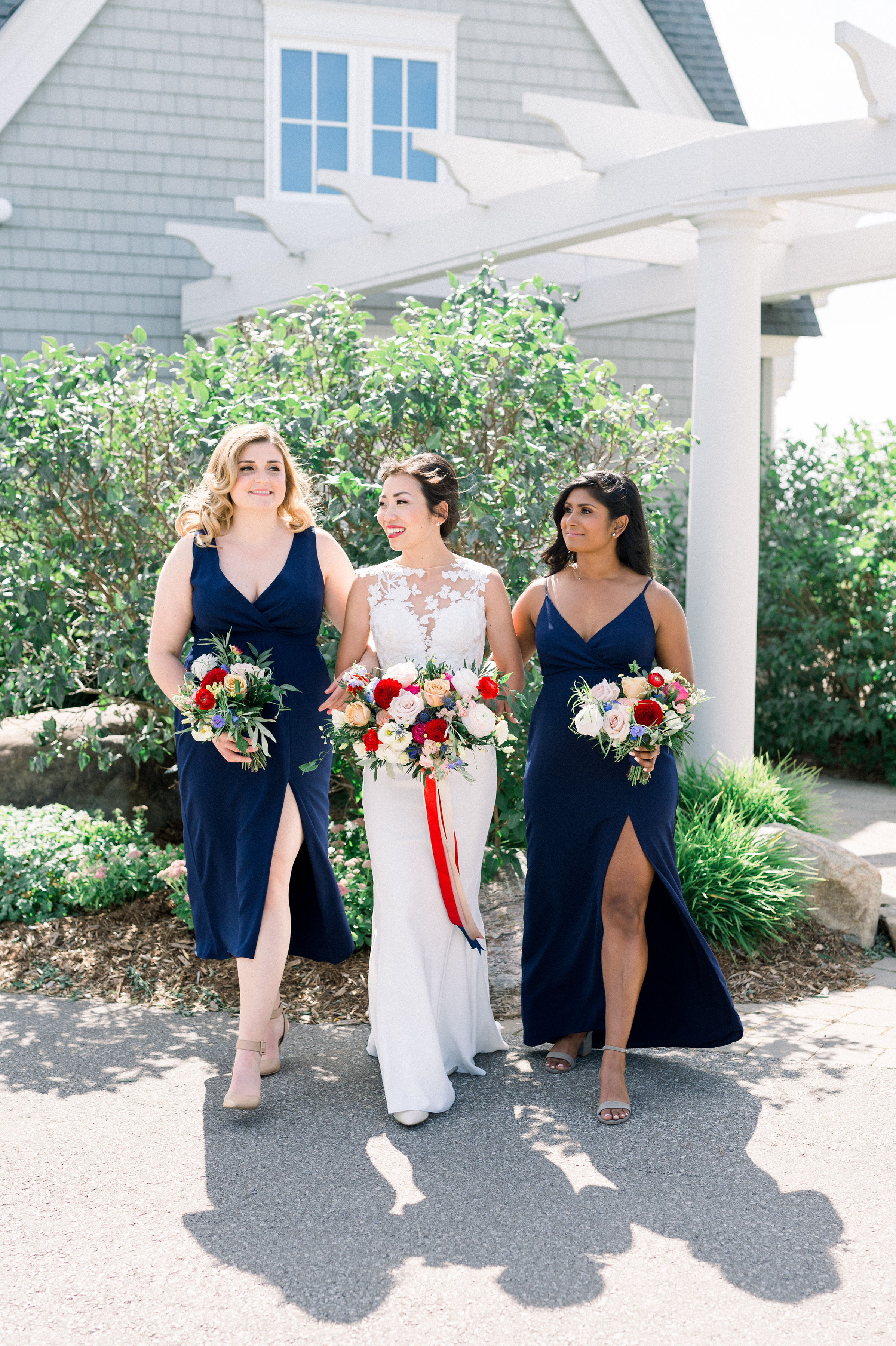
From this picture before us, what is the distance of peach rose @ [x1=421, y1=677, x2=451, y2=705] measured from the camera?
382cm

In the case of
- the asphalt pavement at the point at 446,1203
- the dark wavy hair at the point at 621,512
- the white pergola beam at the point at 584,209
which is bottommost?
the asphalt pavement at the point at 446,1203

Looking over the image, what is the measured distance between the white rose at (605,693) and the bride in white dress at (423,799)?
371 mm

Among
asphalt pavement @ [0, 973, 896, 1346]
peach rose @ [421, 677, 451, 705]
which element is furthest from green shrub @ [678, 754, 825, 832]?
peach rose @ [421, 677, 451, 705]

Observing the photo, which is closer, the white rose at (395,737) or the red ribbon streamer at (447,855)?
the white rose at (395,737)

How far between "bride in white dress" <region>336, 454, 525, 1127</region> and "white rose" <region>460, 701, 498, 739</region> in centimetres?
27

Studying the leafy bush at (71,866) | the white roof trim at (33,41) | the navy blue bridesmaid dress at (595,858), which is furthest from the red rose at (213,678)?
the white roof trim at (33,41)

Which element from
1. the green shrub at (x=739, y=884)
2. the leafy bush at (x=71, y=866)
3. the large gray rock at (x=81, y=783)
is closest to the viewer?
the green shrub at (x=739, y=884)

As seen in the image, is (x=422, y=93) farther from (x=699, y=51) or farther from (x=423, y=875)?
(x=423, y=875)

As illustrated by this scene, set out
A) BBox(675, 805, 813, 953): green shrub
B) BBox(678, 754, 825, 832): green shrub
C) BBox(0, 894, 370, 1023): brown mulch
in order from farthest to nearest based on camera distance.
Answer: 1. BBox(678, 754, 825, 832): green shrub
2. BBox(675, 805, 813, 953): green shrub
3. BBox(0, 894, 370, 1023): brown mulch

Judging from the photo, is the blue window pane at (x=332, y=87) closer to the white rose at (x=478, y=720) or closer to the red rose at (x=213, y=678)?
the red rose at (x=213, y=678)

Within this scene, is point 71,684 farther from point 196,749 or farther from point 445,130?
point 445,130

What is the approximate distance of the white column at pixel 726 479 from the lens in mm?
6848

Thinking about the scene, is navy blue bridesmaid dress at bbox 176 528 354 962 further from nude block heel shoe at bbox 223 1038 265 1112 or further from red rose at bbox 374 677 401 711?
red rose at bbox 374 677 401 711

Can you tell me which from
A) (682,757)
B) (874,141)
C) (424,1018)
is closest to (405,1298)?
(424,1018)
